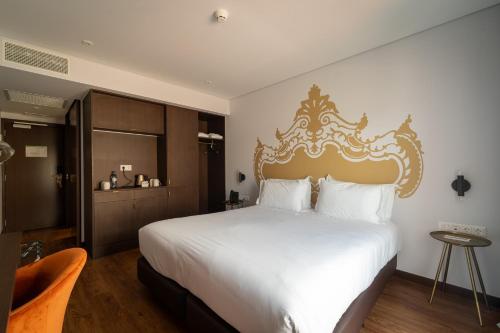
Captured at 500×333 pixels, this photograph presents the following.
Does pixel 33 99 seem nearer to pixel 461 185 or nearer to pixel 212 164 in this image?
pixel 212 164

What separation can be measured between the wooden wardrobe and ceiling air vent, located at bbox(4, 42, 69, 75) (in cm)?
42

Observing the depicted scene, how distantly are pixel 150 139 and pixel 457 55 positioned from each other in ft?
13.1

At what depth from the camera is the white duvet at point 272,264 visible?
1.02m

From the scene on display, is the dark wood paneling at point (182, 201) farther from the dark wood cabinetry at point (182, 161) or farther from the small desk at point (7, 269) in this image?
the small desk at point (7, 269)

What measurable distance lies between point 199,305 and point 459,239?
2091 mm

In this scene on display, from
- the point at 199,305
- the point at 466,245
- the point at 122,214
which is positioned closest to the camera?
the point at 199,305

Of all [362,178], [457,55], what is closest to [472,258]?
[362,178]

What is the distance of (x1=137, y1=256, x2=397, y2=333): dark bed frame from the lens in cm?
126

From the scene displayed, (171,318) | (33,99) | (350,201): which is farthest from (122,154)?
(350,201)

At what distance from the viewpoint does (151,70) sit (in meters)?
2.93

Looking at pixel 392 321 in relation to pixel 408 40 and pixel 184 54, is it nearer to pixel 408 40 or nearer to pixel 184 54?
pixel 408 40

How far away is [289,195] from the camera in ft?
9.37

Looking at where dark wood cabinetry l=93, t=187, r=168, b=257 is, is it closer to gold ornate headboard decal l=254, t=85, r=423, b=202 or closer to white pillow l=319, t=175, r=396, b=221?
gold ornate headboard decal l=254, t=85, r=423, b=202

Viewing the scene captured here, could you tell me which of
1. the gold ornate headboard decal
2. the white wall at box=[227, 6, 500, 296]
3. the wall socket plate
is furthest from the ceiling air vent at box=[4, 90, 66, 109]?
the wall socket plate
